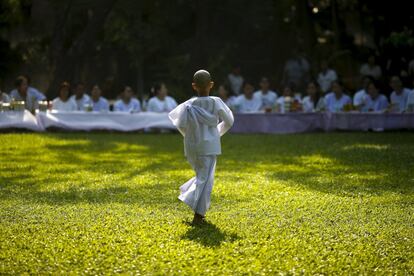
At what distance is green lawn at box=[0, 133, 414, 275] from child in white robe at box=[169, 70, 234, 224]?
1.25ft

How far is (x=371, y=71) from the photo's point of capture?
25.5 meters

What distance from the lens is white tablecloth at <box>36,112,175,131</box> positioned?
64.9ft

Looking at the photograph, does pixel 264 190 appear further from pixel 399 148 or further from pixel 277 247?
pixel 399 148

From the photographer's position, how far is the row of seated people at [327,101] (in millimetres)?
19938

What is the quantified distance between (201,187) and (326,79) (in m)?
17.6

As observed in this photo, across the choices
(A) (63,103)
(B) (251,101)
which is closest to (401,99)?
(B) (251,101)

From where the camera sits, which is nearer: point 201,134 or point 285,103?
point 201,134

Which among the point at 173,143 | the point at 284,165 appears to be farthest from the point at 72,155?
the point at 284,165

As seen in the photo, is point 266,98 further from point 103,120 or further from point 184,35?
point 184,35

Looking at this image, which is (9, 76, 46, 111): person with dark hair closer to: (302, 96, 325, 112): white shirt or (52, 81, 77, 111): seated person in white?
(52, 81, 77, 111): seated person in white

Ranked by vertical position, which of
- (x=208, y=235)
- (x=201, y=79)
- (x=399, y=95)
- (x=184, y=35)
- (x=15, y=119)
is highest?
(x=184, y=35)

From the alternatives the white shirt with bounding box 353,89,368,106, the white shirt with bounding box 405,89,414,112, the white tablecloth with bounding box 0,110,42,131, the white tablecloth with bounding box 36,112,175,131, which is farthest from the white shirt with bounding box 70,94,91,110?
the white shirt with bounding box 405,89,414,112

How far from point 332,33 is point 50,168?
19877 mm

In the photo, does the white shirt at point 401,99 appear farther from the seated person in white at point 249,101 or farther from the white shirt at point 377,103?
the seated person in white at point 249,101
